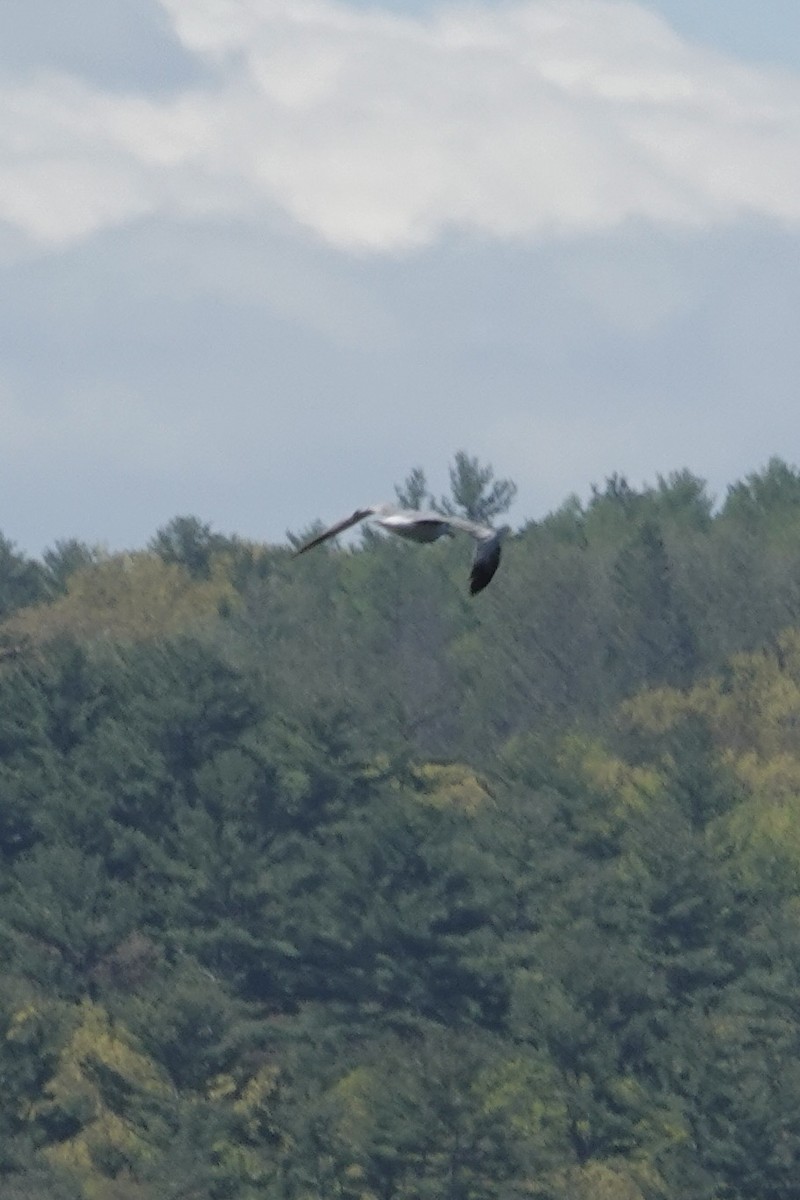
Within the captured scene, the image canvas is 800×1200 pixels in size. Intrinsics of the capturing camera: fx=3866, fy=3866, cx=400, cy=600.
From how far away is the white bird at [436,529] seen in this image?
Answer: 16266 mm

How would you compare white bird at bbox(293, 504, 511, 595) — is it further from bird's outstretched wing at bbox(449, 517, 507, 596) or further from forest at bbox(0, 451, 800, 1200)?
forest at bbox(0, 451, 800, 1200)

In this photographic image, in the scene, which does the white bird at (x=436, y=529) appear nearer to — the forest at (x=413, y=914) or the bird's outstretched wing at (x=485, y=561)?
the bird's outstretched wing at (x=485, y=561)

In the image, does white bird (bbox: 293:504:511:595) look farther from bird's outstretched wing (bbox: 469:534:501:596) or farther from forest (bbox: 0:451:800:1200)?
forest (bbox: 0:451:800:1200)

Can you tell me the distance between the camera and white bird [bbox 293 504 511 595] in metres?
16.3

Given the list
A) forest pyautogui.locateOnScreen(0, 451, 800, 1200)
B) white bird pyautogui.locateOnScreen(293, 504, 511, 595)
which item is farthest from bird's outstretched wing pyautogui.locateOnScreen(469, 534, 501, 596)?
forest pyautogui.locateOnScreen(0, 451, 800, 1200)

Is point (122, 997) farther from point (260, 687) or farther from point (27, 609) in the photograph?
point (27, 609)

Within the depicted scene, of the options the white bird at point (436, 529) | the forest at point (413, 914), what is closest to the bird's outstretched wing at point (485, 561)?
the white bird at point (436, 529)

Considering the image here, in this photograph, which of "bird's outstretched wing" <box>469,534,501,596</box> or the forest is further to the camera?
the forest

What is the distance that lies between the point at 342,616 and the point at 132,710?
30.8 m

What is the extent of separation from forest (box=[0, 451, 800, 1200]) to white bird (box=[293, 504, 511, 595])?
143ft

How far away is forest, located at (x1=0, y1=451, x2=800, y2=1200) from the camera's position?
62.3 m

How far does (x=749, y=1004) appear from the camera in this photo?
6906cm

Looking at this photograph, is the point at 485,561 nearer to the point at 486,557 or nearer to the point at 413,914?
the point at 486,557

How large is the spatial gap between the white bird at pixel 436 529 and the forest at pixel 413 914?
4355 centimetres
